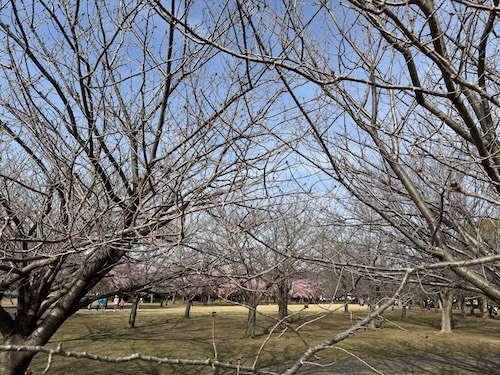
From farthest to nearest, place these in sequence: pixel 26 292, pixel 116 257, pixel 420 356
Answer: pixel 420 356 → pixel 26 292 → pixel 116 257

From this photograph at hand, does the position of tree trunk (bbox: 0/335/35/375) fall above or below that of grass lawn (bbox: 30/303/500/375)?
above

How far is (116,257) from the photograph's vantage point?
4340mm

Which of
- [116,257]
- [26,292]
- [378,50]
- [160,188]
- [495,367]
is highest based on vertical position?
[378,50]

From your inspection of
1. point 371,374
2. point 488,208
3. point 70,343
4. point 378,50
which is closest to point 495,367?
point 371,374

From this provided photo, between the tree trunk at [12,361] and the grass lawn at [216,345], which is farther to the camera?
the grass lawn at [216,345]

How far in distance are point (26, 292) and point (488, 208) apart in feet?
23.8

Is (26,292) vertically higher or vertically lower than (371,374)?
higher

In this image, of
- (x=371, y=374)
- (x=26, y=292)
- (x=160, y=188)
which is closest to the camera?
(x=160, y=188)

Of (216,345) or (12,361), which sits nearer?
(12,361)

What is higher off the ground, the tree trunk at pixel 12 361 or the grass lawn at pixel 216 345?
the tree trunk at pixel 12 361

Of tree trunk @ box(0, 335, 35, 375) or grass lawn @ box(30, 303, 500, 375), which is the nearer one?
tree trunk @ box(0, 335, 35, 375)

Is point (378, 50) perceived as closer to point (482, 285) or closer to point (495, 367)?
point (482, 285)

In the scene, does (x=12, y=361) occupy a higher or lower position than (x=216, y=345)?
higher

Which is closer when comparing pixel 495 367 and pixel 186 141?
pixel 186 141
